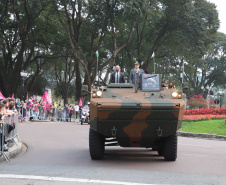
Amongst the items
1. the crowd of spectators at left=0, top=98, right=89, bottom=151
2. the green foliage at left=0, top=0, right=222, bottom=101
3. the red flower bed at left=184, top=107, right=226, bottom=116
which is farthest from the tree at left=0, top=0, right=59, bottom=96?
the red flower bed at left=184, top=107, right=226, bottom=116

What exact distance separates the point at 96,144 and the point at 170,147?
5.75 feet

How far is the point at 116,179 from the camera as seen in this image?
28.5 ft

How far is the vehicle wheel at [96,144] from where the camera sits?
37.7 ft

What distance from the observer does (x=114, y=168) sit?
10305mm

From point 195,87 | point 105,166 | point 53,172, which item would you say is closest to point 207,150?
point 105,166

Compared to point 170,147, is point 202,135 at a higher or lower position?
lower

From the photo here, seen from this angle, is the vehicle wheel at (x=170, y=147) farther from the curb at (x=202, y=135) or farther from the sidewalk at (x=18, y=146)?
the curb at (x=202, y=135)

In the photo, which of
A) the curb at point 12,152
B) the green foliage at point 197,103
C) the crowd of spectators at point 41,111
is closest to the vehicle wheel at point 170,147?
the curb at point 12,152

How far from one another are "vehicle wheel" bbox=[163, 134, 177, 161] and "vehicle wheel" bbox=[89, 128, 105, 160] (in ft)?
5.03

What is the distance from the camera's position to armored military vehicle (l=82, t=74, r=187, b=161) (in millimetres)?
10555

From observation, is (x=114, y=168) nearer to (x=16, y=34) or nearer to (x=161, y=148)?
(x=161, y=148)

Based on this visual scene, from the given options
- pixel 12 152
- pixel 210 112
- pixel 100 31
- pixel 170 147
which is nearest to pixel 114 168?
pixel 170 147

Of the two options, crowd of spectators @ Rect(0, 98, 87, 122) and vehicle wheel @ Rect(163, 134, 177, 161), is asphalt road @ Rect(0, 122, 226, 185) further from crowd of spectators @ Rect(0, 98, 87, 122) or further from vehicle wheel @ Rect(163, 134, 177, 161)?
crowd of spectators @ Rect(0, 98, 87, 122)

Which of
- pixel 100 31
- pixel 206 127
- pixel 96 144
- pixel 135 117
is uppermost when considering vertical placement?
pixel 100 31
